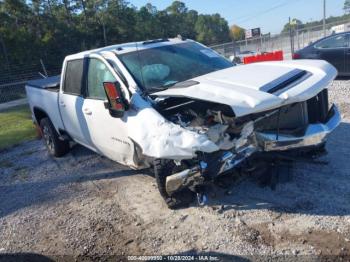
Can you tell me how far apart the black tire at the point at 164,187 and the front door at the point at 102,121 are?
1.55ft

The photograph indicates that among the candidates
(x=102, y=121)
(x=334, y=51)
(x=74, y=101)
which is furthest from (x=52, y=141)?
(x=334, y=51)

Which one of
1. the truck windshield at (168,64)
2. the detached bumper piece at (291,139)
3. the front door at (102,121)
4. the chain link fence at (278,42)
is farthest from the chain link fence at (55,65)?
the detached bumper piece at (291,139)

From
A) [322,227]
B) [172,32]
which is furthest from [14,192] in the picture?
[172,32]

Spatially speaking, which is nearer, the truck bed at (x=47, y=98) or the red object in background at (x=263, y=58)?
the truck bed at (x=47, y=98)

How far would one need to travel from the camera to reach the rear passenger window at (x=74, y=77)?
5677mm

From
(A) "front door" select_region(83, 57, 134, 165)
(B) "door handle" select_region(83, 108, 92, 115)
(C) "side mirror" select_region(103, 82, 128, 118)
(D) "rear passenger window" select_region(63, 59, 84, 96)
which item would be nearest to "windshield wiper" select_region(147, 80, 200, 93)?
(C) "side mirror" select_region(103, 82, 128, 118)

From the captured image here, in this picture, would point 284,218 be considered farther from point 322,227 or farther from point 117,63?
point 117,63

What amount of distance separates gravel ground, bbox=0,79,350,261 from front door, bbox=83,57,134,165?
1.97 ft

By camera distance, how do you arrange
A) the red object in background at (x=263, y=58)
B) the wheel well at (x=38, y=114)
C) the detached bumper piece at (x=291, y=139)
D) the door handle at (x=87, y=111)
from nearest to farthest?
the detached bumper piece at (x=291, y=139)
the door handle at (x=87, y=111)
the wheel well at (x=38, y=114)
the red object in background at (x=263, y=58)

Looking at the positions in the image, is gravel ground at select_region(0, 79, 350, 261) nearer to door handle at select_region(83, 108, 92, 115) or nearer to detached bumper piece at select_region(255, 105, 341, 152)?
detached bumper piece at select_region(255, 105, 341, 152)

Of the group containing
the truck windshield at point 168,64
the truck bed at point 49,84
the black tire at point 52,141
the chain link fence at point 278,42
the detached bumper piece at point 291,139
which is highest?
the truck windshield at point 168,64

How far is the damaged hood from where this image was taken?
3.56 metres

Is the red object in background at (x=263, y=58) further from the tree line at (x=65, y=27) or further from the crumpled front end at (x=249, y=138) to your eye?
the tree line at (x=65, y=27)

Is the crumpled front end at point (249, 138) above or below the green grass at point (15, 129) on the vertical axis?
above
